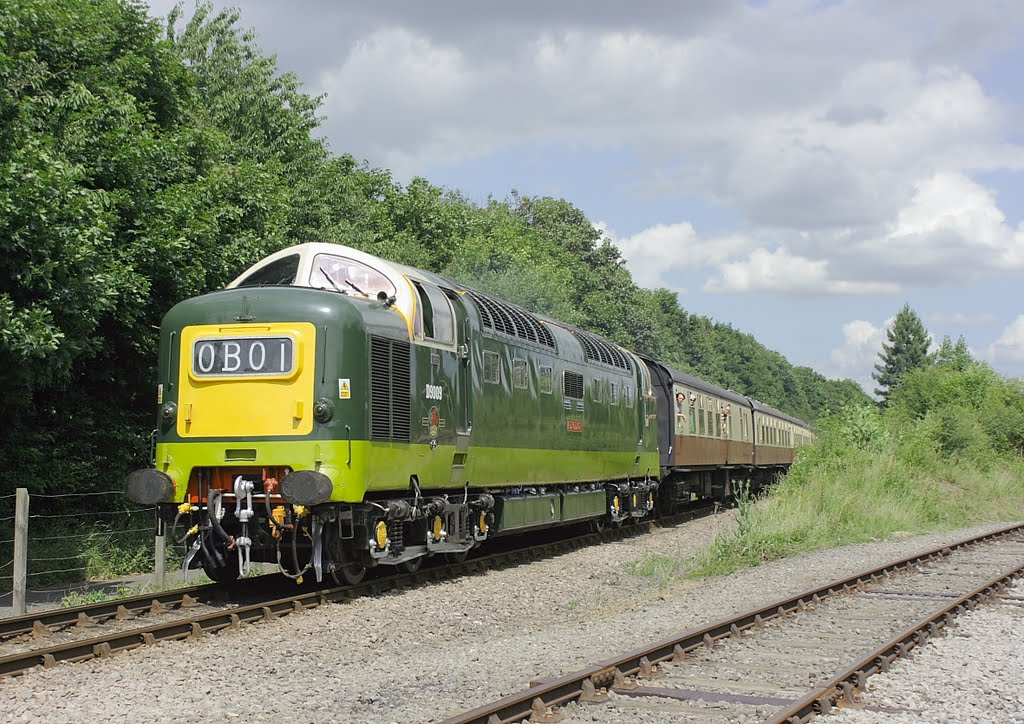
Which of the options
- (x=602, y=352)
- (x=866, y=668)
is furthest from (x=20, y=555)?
(x=602, y=352)

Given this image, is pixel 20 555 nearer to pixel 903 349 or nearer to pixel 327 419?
pixel 327 419

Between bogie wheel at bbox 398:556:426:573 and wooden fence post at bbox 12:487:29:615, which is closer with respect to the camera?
→ wooden fence post at bbox 12:487:29:615

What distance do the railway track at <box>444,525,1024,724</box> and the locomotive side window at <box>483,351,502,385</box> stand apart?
513cm

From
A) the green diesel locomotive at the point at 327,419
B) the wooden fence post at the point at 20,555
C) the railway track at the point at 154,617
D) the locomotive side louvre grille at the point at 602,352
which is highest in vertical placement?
the locomotive side louvre grille at the point at 602,352

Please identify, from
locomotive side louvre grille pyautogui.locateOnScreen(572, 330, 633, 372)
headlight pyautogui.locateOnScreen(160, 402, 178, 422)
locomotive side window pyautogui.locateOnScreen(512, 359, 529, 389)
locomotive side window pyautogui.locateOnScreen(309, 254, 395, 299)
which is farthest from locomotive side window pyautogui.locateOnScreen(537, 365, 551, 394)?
headlight pyautogui.locateOnScreen(160, 402, 178, 422)

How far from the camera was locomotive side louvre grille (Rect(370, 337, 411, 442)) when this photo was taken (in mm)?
11602

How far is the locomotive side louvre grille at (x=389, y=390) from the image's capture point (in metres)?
11.6

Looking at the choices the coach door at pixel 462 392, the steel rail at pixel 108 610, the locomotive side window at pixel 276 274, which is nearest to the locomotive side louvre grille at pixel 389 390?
the coach door at pixel 462 392

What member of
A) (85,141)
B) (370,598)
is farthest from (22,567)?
(85,141)

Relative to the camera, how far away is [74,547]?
605 inches

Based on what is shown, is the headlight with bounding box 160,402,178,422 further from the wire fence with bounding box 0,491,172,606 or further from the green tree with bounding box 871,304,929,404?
the green tree with bounding box 871,304,929,404

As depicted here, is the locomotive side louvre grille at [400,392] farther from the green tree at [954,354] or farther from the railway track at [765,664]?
the green tree at [954,354]

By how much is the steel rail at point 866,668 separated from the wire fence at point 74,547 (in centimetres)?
860

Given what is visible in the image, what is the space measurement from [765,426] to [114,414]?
83.5 ft
